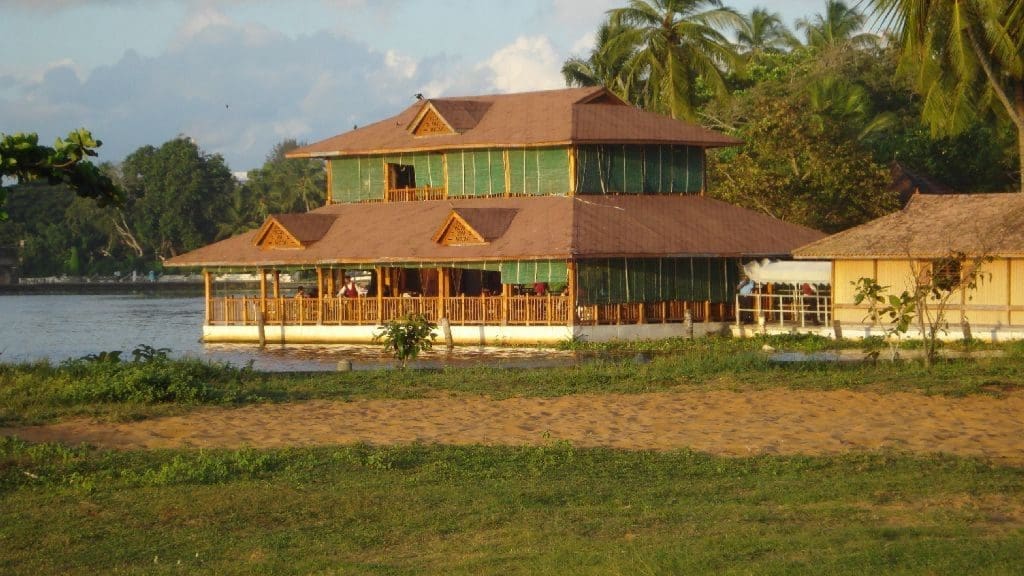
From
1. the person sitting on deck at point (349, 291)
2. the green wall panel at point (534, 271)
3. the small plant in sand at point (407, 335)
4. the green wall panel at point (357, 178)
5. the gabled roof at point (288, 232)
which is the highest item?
the green wall panel at point (357, 178)

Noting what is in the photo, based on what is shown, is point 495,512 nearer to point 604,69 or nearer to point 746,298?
point 746,298

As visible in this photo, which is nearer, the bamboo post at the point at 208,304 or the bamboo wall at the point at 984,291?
the bamboo wall at the point at 984,291

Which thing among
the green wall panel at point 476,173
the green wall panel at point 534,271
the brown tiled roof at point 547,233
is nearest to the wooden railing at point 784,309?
the brown tiled roof at point 547,233

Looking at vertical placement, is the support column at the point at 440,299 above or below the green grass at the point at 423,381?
above

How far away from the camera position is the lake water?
1332 inches

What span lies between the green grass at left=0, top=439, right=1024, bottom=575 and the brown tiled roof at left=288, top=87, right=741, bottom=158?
25045mm

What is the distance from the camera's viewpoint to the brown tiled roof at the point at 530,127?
40594 mm

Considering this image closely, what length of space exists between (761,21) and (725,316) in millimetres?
42755

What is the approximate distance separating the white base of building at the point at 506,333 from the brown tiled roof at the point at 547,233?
2.02 metres

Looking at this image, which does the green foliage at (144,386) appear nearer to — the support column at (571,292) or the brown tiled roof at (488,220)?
the support column at (571,292)

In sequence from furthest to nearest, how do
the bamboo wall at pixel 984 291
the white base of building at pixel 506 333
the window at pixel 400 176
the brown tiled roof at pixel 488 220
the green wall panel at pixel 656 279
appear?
the window at pixel 400 176 → the brown tiled roof at pixel 488 220 → the green wall panel at pixel 656 279 → the white base of building at pixel 506 333 → the bamboo wall at pixel 984 291

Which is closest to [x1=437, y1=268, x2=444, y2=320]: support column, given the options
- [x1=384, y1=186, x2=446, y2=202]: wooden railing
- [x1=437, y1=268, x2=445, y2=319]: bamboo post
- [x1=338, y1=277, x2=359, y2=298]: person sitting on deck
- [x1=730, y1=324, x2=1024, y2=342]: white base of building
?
[x1=437, y1=268, x2=445, y2=319]: bamboo post

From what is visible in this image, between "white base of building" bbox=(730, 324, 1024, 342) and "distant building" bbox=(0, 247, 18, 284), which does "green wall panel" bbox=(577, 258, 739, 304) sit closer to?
"white base of building" bbox=(730, 324, 1024, 342)

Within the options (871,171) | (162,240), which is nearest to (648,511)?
(871,171)
